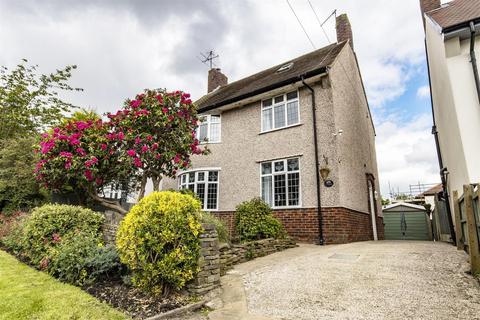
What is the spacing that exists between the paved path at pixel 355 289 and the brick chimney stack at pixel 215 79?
15097 mm

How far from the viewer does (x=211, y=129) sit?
13.7 meters

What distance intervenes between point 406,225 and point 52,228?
67.1ft

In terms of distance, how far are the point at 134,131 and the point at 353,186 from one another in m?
8.80

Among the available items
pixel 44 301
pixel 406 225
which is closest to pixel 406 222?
pixel 406 225

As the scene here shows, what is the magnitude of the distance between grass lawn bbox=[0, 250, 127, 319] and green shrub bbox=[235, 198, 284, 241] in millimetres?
4807

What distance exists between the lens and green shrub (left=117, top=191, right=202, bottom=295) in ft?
14.4

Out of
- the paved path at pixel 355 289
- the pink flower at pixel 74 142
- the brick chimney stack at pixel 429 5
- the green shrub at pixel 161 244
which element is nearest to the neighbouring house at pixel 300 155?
the brick chimney stack at pixel 429 5

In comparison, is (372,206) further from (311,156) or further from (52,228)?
(52,228)

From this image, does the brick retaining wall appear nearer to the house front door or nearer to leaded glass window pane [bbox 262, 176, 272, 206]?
leaded glass window pane [bbox 262, 176, 272, 206]

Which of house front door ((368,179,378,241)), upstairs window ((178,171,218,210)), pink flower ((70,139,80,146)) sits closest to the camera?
pink flower ((70,139,80,146))

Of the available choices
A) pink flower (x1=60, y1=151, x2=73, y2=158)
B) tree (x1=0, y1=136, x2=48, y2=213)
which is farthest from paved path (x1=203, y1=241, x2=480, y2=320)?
tree (x1=0, y1=136, x2=48, y2=213)

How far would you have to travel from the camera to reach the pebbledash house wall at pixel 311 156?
9703 mm

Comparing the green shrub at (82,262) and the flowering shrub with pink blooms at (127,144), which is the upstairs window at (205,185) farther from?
the green shrub at (82,262)

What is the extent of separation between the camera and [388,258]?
6.10 meters
